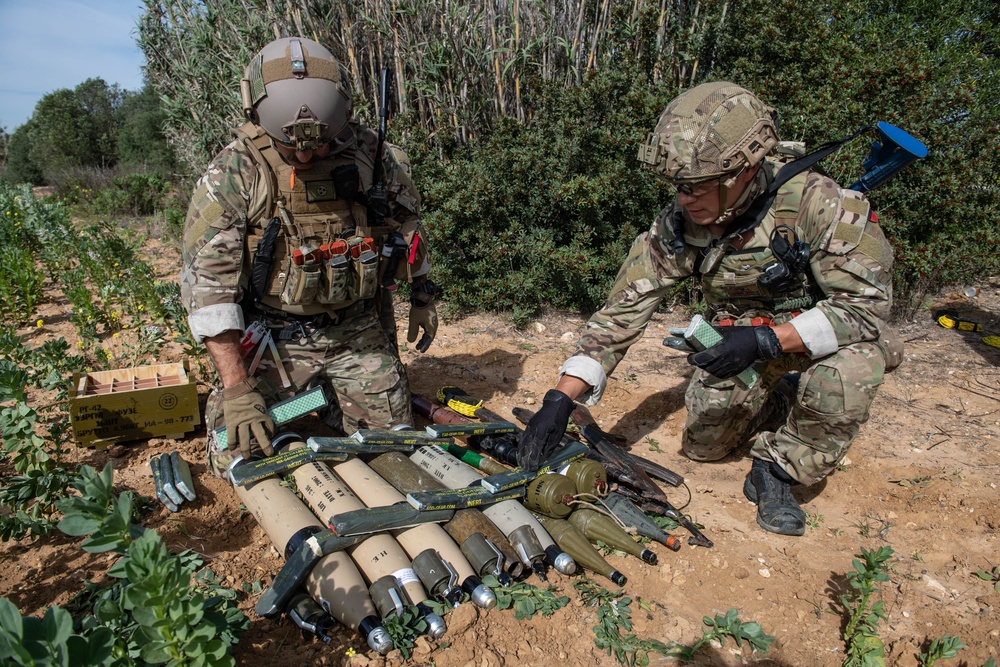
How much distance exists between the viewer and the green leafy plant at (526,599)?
257 cm

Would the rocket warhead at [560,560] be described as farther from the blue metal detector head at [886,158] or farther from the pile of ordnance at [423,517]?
the blue metal detector head at [886,158]

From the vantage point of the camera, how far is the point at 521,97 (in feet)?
22.7

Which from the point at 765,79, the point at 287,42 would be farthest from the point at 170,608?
the point at 765,79

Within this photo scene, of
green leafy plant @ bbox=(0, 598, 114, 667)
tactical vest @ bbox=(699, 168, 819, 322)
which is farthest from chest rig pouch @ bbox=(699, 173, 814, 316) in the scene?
green leafy plant @ bbox=(0, 598, 114, 667)

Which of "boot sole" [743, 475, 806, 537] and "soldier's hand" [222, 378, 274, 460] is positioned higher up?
"soldier's hand" [222, 378, 274, 460]

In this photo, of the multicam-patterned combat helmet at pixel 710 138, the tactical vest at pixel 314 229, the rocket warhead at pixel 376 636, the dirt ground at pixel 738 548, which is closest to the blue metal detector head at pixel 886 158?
the multicam-patterned combat helmet at pixel 710 138

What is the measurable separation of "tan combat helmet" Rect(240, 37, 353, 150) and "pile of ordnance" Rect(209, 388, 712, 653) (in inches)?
55.5

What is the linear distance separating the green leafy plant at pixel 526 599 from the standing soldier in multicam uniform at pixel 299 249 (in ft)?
4.50

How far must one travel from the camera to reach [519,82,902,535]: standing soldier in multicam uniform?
9.82ft

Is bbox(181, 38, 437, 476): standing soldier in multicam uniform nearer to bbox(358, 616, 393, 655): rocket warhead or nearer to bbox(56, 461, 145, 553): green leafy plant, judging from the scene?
bbox(358, 616, 393, 655): rocket warhead

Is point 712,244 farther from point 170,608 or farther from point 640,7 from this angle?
point 640,7

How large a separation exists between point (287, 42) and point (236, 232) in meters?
1.02

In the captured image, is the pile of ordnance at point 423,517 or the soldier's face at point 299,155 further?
the soldier's face at point 299,155

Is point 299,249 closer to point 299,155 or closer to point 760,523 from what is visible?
point 299,155
